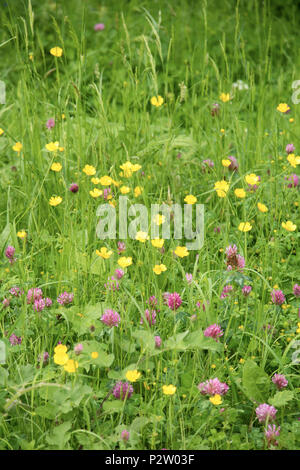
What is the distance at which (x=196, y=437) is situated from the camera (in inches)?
60.9

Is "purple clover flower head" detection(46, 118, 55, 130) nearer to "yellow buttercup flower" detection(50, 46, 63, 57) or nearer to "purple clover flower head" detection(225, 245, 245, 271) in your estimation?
"yellow buttercup flower" detection(50, 46, 63, 57)

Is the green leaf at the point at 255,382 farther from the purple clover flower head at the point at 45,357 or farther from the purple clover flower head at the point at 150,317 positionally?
the purple clover flower head at the point at 45,357

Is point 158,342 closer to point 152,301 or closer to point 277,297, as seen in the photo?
point 152,301

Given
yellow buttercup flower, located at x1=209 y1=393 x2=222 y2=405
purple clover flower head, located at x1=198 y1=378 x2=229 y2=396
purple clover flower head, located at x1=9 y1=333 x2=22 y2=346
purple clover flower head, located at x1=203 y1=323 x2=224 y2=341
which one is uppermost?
purple clover flower head, located at x1=203 y1=323 x2=224 y2=341

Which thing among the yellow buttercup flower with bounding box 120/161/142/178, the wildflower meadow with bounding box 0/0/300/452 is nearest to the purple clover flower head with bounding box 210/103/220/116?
the wildflower meadow with bounding box 0/0/300/452

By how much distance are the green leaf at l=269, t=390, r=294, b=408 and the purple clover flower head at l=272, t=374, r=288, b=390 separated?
0.04m

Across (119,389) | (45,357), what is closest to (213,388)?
(119,389)

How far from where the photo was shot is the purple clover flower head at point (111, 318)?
1.71 m

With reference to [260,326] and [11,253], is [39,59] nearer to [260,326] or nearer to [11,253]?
[11,253]

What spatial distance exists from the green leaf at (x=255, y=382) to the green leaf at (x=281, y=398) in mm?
55

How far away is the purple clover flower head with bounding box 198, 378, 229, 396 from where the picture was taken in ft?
5.26

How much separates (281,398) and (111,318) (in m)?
0.53

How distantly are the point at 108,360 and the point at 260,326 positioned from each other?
0.51m

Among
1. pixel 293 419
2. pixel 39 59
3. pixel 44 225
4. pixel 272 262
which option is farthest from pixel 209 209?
pixel 39 59
